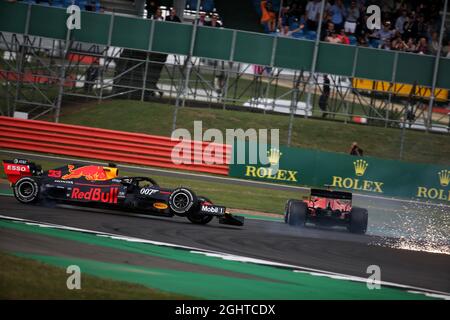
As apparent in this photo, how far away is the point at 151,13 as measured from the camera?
106ft

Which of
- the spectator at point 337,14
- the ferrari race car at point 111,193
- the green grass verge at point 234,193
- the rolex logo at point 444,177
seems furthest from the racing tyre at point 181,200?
the spectator at point 337,14

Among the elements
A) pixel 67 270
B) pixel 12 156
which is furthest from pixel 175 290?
pixel 12 156

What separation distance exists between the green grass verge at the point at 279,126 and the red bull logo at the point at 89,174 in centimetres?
1324

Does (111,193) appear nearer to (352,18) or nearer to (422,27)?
(352,18)

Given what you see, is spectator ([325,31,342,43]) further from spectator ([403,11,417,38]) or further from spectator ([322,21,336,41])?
spectator ([403,11,417,38])

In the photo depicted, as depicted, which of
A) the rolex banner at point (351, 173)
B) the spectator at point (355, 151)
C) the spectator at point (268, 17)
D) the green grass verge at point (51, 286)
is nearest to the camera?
the green grass verge at point (51, 286)

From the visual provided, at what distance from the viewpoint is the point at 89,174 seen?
16.0 meters

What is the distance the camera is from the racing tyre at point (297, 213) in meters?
17.8

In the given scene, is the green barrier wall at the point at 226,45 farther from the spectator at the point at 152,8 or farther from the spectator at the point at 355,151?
the spectator at the point at 355,151

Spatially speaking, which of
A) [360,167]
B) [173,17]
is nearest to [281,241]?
[360,167]

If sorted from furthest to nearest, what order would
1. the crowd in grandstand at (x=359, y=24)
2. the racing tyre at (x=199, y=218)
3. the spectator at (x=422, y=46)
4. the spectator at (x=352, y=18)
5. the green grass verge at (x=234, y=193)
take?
the spectator at (x=352, y=18), the crowd in grandstand at (x=359, y=24), the spectator at (x=422, y=46), the green grass verge at (x=234, y=193), the racing tyre at (x=199, y=218)

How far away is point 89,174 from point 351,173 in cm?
1236

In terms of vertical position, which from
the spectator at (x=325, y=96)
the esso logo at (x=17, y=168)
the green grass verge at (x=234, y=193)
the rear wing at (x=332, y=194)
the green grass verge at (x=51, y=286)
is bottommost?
the green grass verge at (x=51, y=286)
